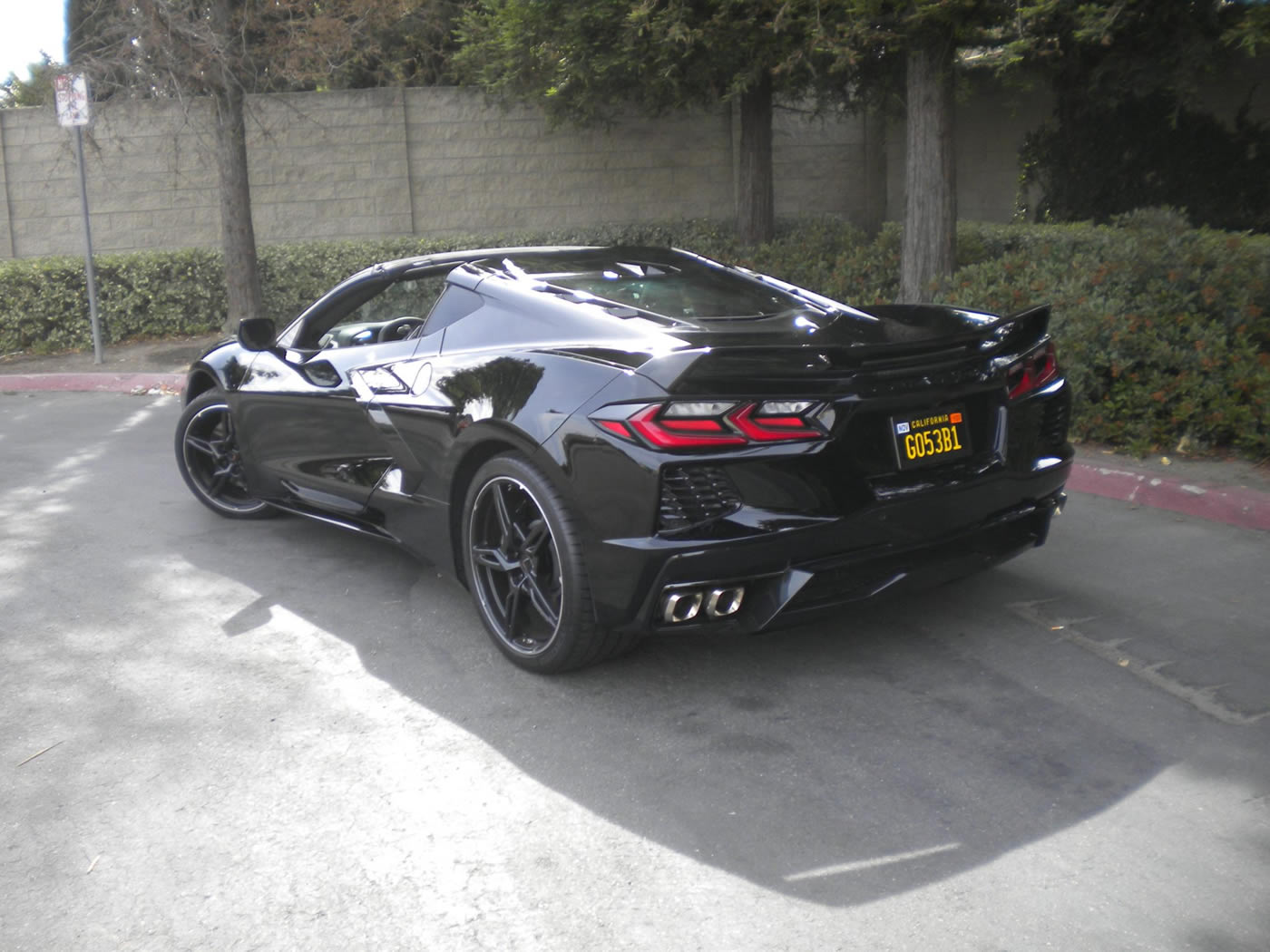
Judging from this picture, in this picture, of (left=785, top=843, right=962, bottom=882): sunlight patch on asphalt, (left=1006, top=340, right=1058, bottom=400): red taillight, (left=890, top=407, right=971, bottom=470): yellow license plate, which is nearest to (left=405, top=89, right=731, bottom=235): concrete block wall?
(left=1006, top=340, right=1058, bottom=400): red taillight

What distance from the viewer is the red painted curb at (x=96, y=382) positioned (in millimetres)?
11602

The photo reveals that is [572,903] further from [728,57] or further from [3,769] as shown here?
[728,57]

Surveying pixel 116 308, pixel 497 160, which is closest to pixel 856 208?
pixel 497 160

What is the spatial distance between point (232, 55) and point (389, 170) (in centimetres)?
413

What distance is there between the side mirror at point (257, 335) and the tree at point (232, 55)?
23.1 feet

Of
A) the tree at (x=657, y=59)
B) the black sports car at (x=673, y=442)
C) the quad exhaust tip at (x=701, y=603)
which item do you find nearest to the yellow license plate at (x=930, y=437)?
the black sports car at (x=673, y=442)

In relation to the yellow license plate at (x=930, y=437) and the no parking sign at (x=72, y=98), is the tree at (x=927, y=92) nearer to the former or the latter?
the yellow license plate at (x=930, y=437)

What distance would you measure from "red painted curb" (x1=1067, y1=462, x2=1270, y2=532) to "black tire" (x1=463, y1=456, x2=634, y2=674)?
2948 mm

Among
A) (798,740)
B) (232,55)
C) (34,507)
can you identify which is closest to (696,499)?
(798,740)

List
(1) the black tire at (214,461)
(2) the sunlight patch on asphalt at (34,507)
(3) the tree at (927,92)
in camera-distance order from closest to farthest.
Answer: (2) the sunlight patch on asphalt at (34,507), (1) the black tire at (214,461), (3) the tree at (927,92)

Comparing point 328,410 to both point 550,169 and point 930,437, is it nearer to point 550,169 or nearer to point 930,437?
point 930,437

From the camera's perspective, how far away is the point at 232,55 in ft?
41.6

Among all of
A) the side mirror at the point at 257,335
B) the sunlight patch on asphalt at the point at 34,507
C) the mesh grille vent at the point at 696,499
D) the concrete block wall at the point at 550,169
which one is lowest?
the sunlight patch on asphalt at the point at 34,507

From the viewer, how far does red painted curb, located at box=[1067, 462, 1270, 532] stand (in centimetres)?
587
